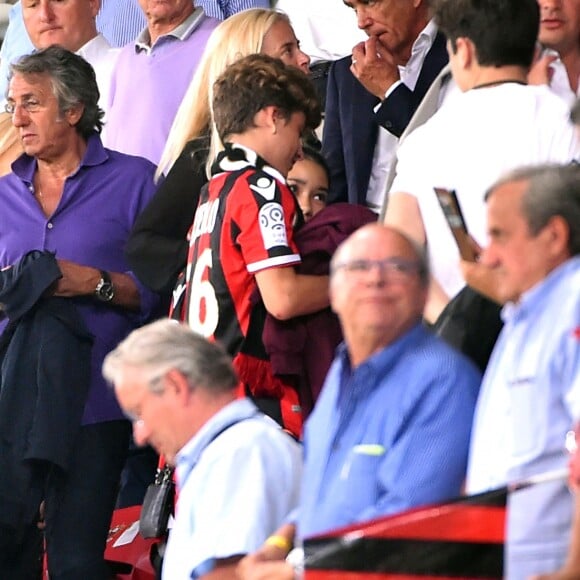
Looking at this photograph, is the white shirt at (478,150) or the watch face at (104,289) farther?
the watch face at (104,289)

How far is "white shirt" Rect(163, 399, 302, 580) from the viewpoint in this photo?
3998mm

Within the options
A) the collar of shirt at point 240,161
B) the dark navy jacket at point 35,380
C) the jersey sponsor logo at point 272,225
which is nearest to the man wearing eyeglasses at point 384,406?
the jersey sponsor logo at point 272,225

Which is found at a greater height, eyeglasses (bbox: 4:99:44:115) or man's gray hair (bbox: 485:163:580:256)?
man's gray hair (bbox: 485:163:580:256)

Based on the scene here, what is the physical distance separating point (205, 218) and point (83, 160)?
1.07 meters

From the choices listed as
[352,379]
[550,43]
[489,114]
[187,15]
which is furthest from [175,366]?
[187,15]

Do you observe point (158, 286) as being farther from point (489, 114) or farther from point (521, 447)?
point (521, 447)

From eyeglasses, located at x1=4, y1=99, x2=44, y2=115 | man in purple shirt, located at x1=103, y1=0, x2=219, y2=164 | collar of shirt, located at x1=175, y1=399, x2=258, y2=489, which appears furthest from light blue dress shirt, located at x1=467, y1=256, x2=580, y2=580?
man in purple shirt, located at x1=103, y1=0, x2=219, y2=164

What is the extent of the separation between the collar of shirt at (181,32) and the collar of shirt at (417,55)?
4.08ft

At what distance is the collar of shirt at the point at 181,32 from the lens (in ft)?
21.7

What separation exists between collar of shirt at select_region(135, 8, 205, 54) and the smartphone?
2672mm

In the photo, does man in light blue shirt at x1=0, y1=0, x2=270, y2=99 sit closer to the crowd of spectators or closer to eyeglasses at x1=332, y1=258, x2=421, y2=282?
the crowd of spectators

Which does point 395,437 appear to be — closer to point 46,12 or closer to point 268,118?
point 268,118

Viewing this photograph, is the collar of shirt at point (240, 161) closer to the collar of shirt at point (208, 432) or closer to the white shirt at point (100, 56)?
the collar of shirt at point (208, 432)

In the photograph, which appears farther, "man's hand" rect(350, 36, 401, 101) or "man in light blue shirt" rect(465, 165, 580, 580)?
"man's hand" rect(350, 36, 401, 101)
